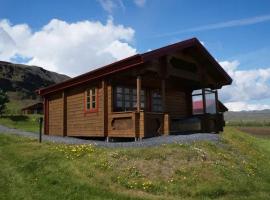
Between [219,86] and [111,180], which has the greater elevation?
[219,86]

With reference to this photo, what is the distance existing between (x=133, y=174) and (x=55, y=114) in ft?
51.3

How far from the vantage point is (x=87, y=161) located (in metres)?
12.7

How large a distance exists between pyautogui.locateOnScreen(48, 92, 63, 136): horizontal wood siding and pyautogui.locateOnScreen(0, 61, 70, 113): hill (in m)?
107

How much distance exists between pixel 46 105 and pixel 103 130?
27.3ft

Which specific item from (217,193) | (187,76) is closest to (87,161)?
(217,193)

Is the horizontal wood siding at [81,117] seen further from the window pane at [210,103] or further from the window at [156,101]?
the window pane at [210,103]

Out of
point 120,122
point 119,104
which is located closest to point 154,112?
point 120,122

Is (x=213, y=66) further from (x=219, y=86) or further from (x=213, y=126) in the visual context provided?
(x=213, y=126)

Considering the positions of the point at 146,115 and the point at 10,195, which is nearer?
the point at 10,195

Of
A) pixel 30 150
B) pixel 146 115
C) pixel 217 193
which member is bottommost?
pixel 217 193

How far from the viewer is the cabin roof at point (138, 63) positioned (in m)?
17.3

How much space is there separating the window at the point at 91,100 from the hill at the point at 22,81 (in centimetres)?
11187

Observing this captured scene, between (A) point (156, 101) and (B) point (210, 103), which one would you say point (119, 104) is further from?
(B) point (210, 103)

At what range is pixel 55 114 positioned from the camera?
84.9 ft
